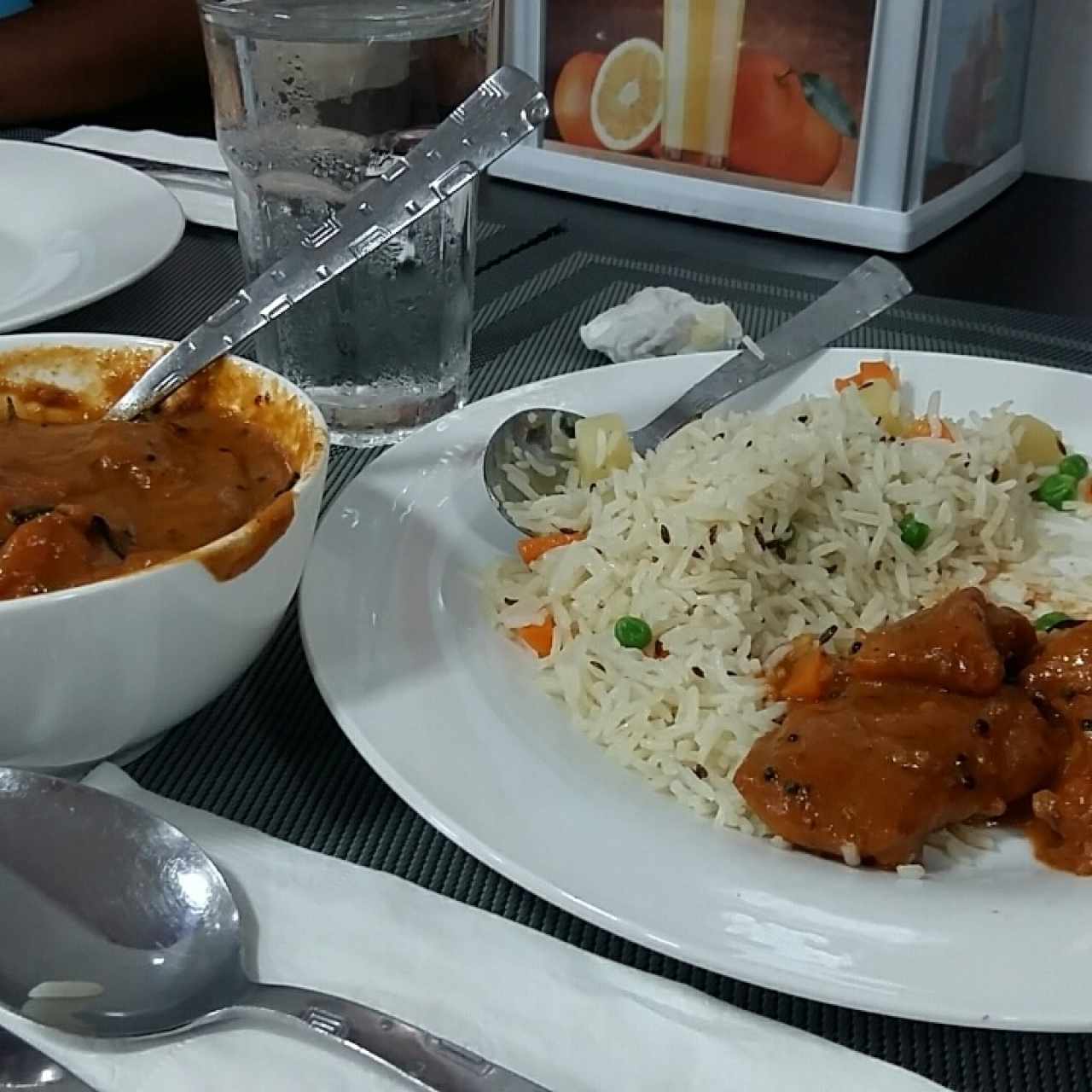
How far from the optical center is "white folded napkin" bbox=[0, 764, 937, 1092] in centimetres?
80

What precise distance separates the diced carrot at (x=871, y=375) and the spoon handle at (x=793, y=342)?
0.22ft

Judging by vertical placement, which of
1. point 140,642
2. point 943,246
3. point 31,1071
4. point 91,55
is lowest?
point 943,246

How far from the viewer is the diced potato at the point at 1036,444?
1559 millimetres

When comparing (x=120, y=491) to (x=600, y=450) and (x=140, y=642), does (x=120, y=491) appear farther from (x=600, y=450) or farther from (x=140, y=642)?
(x=600, y=450)

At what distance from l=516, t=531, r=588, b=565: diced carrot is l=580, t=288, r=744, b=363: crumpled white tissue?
1.72 feet

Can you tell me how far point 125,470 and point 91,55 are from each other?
2.42 m

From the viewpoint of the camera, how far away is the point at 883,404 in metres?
1.61

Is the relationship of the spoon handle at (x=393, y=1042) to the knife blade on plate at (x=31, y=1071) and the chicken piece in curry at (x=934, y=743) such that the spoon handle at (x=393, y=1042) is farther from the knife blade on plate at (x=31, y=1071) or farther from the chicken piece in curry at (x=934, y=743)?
the chicken piece in curry at (x=934, y=743)

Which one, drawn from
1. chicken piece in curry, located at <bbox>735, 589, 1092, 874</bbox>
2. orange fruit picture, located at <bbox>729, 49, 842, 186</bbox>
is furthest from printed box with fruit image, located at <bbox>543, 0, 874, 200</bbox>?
chicken piece in curry, located at <bbox>735, 589, 1092, 874</bbox>

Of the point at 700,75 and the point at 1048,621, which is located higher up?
the point at 700,75

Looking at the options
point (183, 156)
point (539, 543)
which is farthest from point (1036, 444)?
point (183, 156)

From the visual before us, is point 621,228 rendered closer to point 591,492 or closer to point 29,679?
point 591,492

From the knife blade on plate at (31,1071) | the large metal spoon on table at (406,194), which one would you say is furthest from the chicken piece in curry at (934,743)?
the large metal spoon on table at (406,194)

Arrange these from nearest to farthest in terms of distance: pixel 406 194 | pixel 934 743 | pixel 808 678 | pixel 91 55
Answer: pixel 934 743 → pixel 808 678 → pixel 406 194 → pixel 91 55
